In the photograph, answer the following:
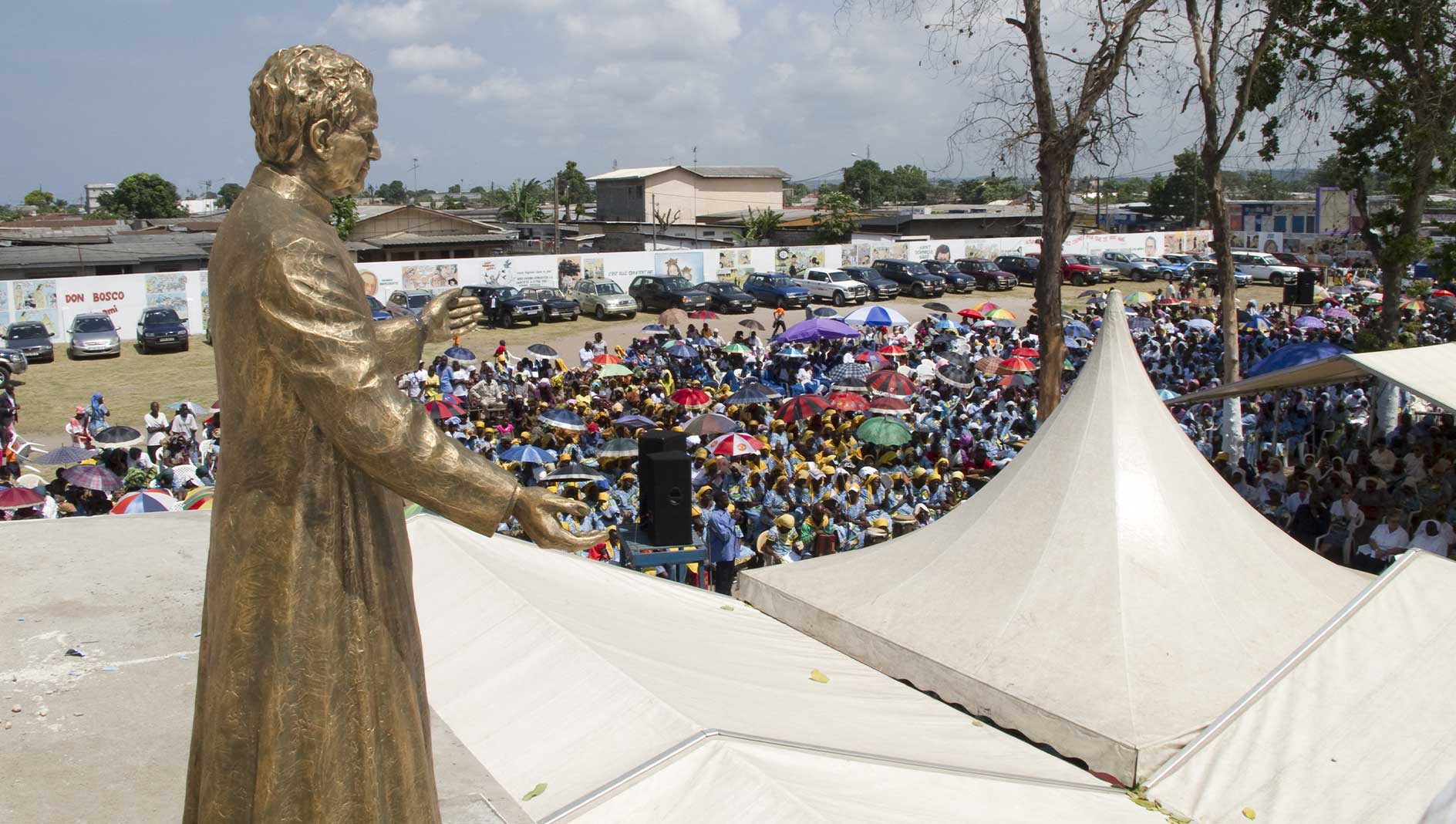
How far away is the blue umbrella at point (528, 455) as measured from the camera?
42.4 feet

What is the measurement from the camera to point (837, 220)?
5516 centimetres

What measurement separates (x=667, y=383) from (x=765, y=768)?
14690 millimetres

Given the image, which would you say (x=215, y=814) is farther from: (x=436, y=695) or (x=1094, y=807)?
(x=1094, y=807)

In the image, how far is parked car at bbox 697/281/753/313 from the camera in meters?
34.6

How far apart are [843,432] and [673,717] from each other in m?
10.2

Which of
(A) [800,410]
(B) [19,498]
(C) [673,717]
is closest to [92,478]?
(B) [19,498]

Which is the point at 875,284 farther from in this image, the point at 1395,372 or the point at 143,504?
the point at 143,504

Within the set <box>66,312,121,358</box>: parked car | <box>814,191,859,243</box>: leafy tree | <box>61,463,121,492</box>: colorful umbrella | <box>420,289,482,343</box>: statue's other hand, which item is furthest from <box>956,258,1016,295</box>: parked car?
<box>420,289,482,343</box>: statue's other hand

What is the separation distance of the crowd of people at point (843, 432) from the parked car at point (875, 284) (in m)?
12.8

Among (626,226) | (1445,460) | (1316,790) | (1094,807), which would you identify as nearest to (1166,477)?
(1316,790)

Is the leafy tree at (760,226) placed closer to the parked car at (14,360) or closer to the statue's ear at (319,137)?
the parked car at (14,360)

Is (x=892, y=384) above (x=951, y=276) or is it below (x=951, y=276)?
below

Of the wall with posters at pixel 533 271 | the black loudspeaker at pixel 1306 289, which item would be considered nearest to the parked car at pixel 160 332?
the wall with posters at pixel 533 271

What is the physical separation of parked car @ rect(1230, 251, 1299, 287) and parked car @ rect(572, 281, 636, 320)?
23.5m
